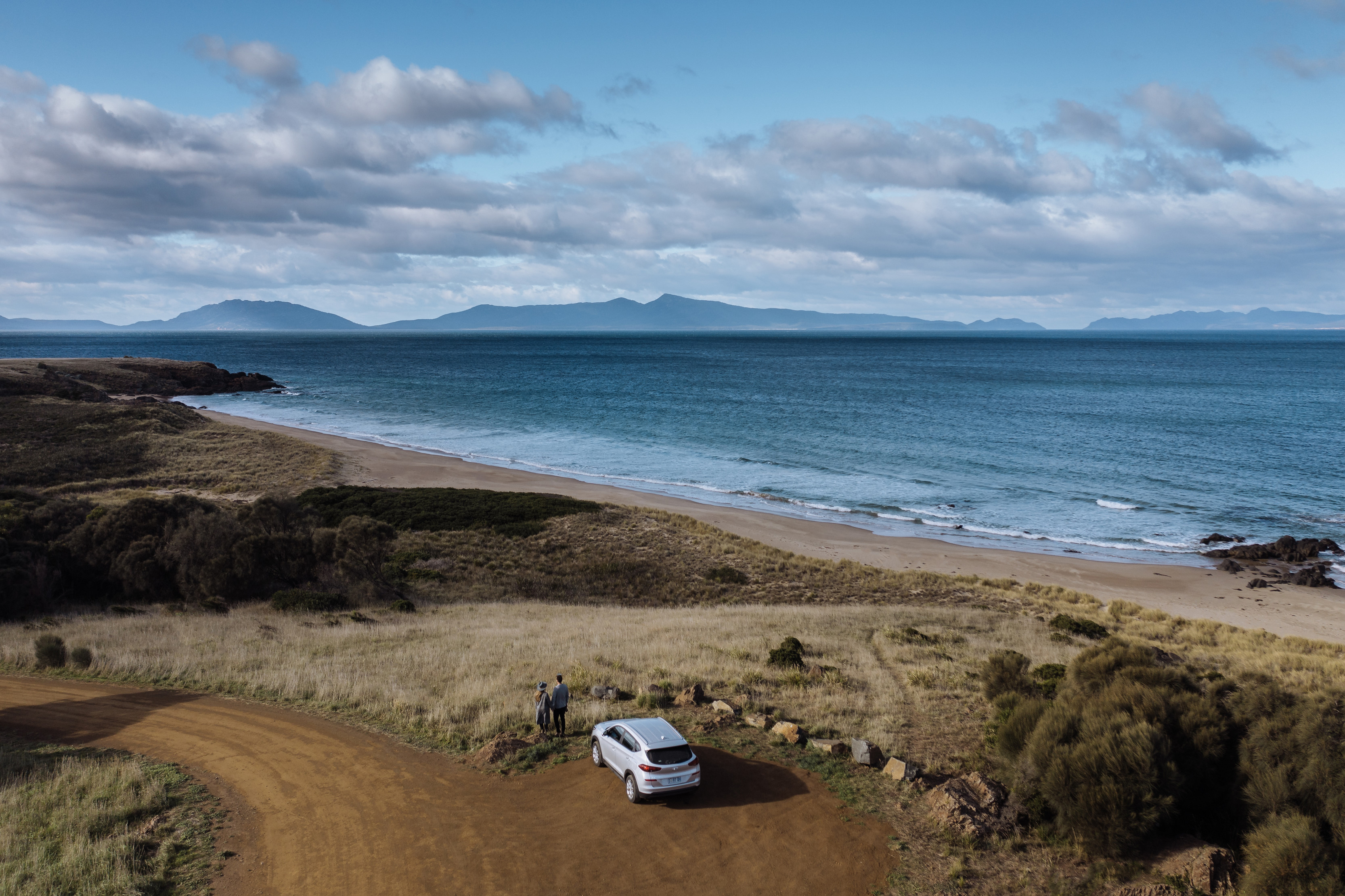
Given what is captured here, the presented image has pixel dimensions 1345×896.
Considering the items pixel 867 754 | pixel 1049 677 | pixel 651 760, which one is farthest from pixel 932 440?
pixel 651 760

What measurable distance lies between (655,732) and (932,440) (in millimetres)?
64535

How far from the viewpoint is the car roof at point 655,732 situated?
12586mm

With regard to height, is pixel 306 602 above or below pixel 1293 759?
below

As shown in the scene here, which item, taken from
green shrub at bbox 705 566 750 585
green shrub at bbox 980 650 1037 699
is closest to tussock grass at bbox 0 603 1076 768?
green shrub at bbox 980 650 1037 699

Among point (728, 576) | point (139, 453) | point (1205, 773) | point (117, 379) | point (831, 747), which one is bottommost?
point (728, 576)

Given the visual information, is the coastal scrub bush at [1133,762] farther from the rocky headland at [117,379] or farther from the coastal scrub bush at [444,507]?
the rocky headland at [117,379]

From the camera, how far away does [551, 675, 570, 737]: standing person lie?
1515 cm

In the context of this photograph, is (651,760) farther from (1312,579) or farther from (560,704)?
(1312,579)

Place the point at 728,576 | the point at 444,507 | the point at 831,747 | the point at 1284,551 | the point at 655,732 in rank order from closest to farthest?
the point at 655,732 < the point at 831,747 < the point at 728,576 < the point at 1284,551 < the point at 444,507

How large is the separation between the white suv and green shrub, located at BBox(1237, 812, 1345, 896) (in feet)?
25.2

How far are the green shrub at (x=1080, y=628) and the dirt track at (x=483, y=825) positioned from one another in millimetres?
18037

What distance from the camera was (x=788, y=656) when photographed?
66.5 ft

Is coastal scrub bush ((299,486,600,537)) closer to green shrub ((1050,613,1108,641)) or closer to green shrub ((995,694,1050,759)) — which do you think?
green shrub ((1050,613,1108,641))

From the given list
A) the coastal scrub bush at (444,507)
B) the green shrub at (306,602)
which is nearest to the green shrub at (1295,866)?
the green shrub at (306,602)
